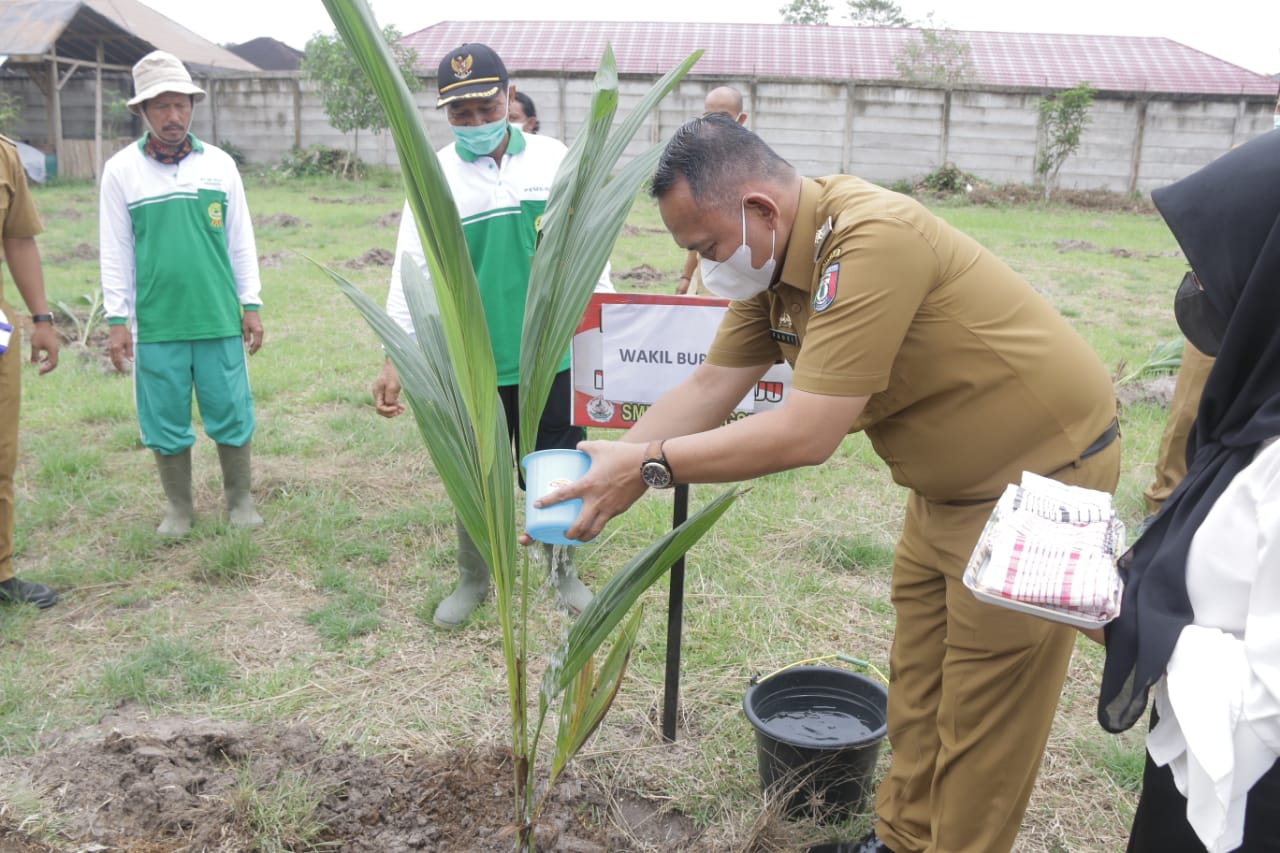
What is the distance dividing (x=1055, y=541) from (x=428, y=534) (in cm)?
295

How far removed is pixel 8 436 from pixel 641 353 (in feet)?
7.03

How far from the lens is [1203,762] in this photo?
1.09m

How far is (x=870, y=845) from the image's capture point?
2070 millimetres

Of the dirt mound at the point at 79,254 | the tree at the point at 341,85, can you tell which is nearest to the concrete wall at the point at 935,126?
the tree at the point at 341,85

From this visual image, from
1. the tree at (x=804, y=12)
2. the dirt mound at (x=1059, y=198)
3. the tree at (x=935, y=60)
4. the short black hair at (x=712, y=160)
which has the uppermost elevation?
the tree at (x=804, y=12)

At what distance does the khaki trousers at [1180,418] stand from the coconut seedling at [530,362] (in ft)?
8.05

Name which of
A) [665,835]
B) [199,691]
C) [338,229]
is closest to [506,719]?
[665,835]

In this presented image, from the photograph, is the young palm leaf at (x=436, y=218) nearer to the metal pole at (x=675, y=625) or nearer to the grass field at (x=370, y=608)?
the grass field at (x=370, y=608)

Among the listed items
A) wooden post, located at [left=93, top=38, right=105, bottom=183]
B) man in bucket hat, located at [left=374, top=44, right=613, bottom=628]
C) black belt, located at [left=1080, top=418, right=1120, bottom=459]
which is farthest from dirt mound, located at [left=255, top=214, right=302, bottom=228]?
black belt, located at [left=1080, top=418, right=1120, bottom=459]

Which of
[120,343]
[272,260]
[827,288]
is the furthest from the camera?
[272,260]

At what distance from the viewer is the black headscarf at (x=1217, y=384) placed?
3.74ft

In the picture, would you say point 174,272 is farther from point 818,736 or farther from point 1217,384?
point 1217,384

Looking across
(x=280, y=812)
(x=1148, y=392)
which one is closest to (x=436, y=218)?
(x=280, y=812)

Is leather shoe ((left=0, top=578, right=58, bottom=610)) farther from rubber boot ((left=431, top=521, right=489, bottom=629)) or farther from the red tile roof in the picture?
the red tile roof
